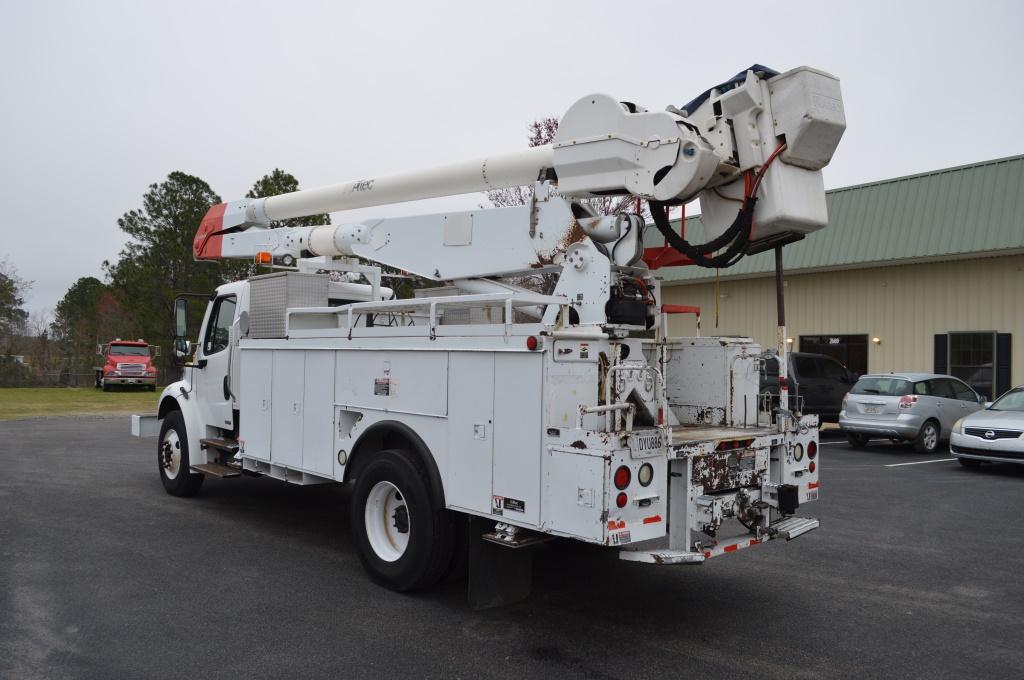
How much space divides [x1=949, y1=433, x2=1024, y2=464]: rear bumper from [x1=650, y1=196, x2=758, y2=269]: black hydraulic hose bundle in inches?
345

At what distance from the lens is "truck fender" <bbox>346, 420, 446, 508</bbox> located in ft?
17.8

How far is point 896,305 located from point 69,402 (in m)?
25.8

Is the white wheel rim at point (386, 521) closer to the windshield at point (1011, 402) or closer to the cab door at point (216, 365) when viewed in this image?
the cab door at point (216, 365)

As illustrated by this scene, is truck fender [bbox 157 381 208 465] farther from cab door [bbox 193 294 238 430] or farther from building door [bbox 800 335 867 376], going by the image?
building door [bbox 800 335 867 376]

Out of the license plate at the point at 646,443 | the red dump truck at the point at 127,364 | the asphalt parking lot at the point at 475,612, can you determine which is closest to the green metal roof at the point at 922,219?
the asphalt parking lot at the point at 475,612

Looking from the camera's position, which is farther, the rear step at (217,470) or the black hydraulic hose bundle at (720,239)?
the rear step at (217,470)

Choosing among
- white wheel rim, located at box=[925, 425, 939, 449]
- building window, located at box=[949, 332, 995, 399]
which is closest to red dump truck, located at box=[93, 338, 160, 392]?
white wheel rim, located at box=[925, 425, 939, 449]

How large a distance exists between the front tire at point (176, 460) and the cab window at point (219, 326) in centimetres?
93

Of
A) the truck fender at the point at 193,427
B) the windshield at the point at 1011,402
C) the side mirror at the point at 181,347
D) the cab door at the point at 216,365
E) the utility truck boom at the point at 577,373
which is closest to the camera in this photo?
the utility truck boom at the point at 577,373

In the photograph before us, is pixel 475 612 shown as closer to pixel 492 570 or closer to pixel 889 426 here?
pixel 492 570

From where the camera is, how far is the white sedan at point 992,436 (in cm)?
1186

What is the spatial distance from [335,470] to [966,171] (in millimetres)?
17141

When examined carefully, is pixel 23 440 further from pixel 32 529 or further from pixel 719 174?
pixel 719 174

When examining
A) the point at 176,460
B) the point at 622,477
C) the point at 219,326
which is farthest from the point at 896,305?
the point at 622,477
